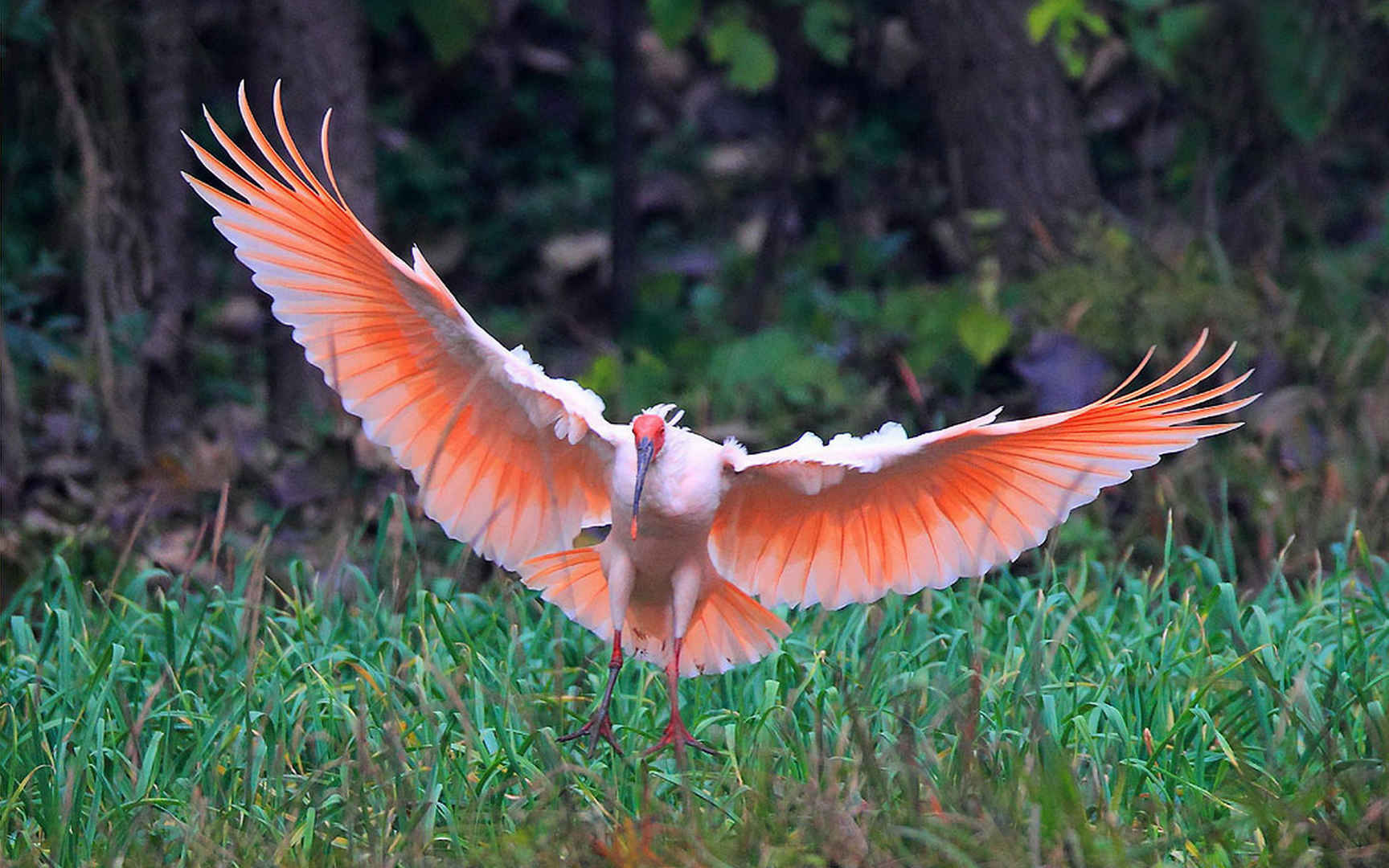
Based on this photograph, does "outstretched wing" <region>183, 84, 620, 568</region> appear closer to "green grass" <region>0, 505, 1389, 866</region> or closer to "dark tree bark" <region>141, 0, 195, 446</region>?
"green grass" <region>0, 505, 1389, 866</region>

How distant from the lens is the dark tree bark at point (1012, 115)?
241 inches

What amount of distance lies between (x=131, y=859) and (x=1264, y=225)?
5502 millimetres

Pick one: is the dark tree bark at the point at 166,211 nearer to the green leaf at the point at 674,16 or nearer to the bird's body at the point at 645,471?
the green leaf at the point at 674,16

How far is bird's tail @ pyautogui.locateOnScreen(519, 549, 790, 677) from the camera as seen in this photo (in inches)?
132

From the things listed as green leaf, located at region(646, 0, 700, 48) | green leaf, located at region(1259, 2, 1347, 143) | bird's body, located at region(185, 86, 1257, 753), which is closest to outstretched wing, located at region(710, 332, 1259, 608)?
bird's body, located at region(185, 86, 1257, 753)

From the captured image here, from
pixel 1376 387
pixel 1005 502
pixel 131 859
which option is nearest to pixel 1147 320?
pixel 1376 387

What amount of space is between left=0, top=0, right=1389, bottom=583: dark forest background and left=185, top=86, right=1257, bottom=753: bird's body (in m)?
0.91

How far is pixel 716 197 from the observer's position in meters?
8.43

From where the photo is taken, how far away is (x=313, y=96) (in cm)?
533

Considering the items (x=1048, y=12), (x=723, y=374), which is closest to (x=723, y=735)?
(x=723, y=374)

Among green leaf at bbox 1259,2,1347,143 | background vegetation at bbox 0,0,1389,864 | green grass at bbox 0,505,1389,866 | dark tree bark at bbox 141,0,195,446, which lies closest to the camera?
green grass at bbox 0,505,1389,866

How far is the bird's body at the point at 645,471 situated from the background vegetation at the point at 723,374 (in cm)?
19

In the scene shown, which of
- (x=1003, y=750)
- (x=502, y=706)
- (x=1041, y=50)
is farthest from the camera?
(x=1041, y=50)

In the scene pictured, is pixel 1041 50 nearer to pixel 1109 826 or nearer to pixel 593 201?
pixel 593 201
